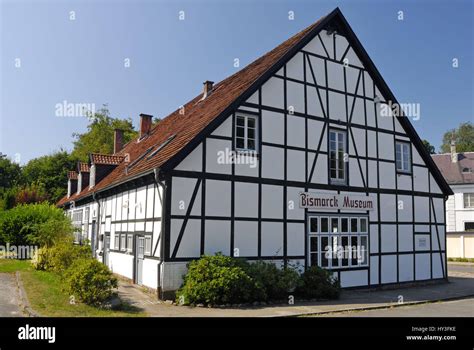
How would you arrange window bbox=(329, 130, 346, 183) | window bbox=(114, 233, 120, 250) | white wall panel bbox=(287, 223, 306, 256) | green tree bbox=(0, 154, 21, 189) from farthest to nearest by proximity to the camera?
green tree bbox=(0, 154, 21, 189) → window bbox=(114, 233, 120, 250) → window bbox=(329, 130, 346, 183) → white wall panel bbox=(287, 223, 306, 256)

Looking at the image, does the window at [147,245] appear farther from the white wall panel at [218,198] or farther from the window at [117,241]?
the window at [117,241]

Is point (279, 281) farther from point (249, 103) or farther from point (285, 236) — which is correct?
point (249, 103)

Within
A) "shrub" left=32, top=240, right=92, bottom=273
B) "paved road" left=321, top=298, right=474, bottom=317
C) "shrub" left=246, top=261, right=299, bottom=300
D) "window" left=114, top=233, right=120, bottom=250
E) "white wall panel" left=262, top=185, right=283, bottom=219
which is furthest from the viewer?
"window" left=114, top=233, right=120, bottom=250

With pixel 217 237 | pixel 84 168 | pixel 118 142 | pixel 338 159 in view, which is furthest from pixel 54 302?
pixel 118 142

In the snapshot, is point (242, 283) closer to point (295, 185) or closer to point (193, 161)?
point (193, 161)

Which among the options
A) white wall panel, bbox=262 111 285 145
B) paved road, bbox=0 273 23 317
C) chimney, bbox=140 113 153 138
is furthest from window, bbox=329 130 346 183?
chimney, bbox=140 113 153 138

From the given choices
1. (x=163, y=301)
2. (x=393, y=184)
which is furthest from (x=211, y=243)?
(x=393, y=184)

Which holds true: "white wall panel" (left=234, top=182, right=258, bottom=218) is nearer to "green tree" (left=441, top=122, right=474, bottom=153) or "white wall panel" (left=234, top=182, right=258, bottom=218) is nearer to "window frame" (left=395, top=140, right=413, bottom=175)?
"window frame" (left=395, top=140, right=413, bottom=175)

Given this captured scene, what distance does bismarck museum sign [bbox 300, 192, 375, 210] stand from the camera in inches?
622

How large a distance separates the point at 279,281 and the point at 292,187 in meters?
3.58

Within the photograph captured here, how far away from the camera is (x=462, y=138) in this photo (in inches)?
2736

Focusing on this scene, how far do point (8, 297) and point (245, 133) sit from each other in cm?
858

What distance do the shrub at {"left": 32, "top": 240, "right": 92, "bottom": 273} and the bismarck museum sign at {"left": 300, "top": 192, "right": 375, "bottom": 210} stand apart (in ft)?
27.5
